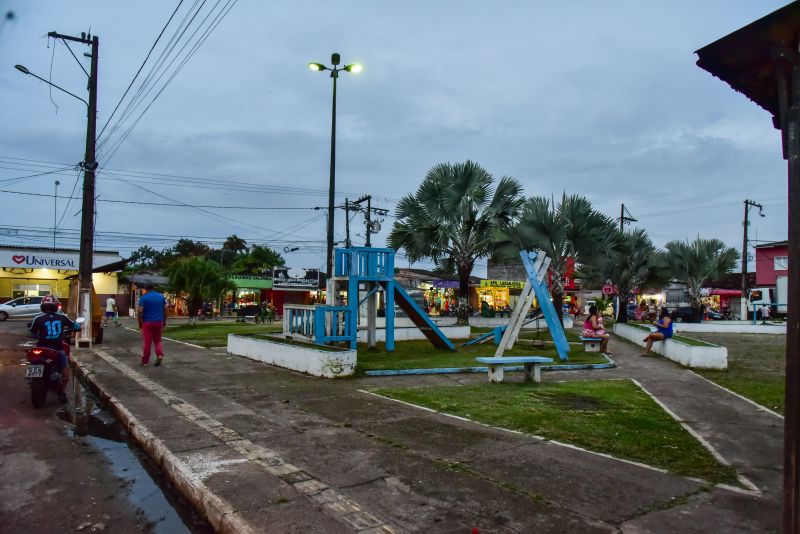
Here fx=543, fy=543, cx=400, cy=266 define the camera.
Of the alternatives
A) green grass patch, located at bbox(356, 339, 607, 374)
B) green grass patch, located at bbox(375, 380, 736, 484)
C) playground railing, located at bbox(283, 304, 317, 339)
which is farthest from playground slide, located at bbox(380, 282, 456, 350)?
green grass patch, located at bbox(375, 380, 736, 484)

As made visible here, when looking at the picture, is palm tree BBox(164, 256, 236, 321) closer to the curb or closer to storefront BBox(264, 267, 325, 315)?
storefront BBox(264, 267, 325, 315)

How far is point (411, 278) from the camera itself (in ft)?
144

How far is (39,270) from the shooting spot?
3747cm

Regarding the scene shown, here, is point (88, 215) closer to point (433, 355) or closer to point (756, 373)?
point (433, 355)

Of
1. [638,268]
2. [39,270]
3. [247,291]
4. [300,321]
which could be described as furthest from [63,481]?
[247,291]

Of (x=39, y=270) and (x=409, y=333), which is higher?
(x=39, y=270)

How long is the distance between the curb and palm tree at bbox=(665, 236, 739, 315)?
2836 centimetres

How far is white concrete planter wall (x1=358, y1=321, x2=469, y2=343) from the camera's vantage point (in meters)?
18.7

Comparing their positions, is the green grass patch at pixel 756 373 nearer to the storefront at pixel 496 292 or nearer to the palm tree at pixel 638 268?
the palm tree at pixel 638 268

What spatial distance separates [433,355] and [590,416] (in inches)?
298

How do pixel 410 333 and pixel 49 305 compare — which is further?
pixel 410 333

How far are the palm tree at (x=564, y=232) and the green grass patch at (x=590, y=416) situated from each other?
10588mm

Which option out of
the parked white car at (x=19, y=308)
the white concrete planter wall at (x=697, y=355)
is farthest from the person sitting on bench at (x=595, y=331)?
the parked white car at (x=19, y=308)

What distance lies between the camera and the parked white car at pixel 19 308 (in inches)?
1217
